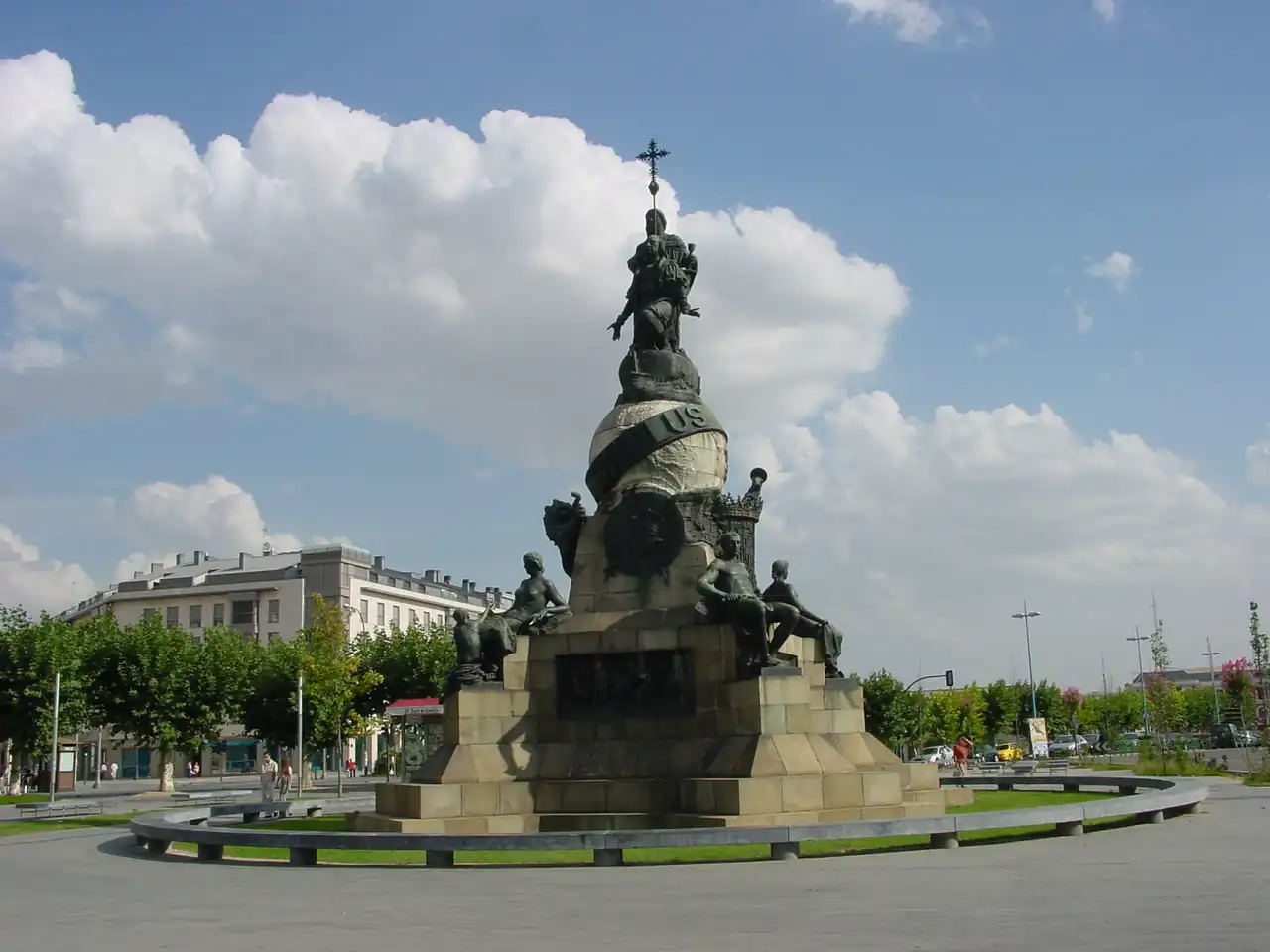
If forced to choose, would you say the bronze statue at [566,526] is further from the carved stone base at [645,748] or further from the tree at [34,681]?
the tree at [34,681]

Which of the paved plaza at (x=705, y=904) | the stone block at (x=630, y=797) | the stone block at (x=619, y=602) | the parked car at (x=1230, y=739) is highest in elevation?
the stone block at (x=619, y=602)

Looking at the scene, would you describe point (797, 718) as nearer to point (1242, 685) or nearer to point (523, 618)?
point (523, 618)

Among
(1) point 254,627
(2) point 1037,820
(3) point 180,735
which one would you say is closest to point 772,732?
(2) point 1037,820

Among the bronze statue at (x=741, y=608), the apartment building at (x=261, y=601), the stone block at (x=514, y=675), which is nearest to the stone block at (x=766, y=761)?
the bronze statue at (x=741, y=608)

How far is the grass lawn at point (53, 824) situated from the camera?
25.6 meters

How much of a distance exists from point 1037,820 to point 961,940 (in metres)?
8.05

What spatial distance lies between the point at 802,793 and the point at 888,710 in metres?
43.4

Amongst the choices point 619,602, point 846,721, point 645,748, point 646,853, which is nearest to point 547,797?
point 645,748

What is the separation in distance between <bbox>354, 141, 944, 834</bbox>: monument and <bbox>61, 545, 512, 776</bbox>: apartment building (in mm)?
69116

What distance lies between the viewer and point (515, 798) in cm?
1973

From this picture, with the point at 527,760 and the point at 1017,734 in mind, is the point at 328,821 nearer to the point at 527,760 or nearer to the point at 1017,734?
the point at 527,760

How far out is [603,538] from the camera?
2195 cm

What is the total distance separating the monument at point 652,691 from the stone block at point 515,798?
0.07ft

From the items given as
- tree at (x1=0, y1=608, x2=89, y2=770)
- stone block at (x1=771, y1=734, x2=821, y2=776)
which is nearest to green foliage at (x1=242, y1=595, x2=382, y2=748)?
tree at (x1=0, y1=608, x2=89, y2=770)
